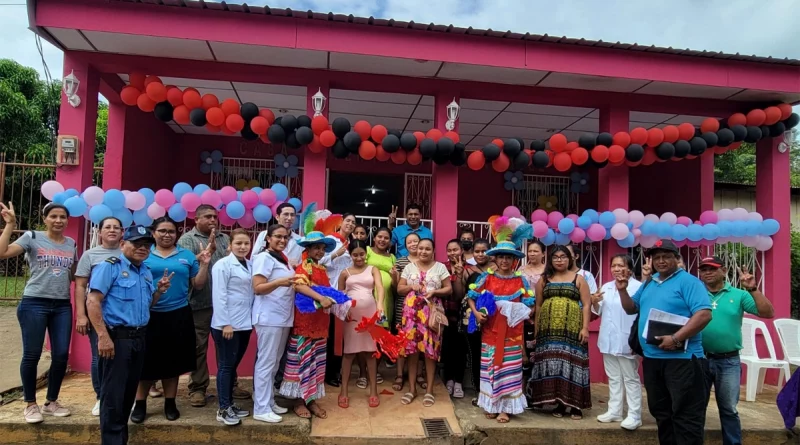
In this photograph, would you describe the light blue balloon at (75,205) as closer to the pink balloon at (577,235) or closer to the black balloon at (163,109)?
the black balloon at (163,109)

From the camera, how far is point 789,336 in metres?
5.60

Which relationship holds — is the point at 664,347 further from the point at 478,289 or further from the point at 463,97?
the point at 463,97

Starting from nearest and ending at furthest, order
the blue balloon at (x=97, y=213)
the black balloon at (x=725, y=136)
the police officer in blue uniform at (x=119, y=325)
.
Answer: the police officer in blue uniform at (x=119, y=325) < the blue balloon at (x=97, y=213) < the black balloon at (x=725, y=136)

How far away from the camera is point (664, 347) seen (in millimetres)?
3295

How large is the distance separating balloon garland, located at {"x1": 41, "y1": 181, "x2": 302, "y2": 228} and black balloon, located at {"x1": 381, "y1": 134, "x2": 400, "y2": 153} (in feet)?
3.70

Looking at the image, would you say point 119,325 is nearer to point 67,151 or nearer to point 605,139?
point 67,151

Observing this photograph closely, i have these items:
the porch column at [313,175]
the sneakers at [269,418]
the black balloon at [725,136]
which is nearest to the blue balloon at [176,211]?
the porch column at [313,175]

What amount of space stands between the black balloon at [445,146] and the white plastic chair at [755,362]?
13.0ft

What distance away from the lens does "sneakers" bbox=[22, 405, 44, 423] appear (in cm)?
364

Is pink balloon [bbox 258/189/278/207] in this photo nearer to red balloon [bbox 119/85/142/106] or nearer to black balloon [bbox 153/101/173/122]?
black balloon [bbox 153/101/173/122]

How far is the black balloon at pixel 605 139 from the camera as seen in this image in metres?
5.62

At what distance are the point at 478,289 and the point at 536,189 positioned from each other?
6.05m

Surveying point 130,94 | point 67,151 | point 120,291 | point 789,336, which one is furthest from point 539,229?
point 67,151

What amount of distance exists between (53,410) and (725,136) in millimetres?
7310
